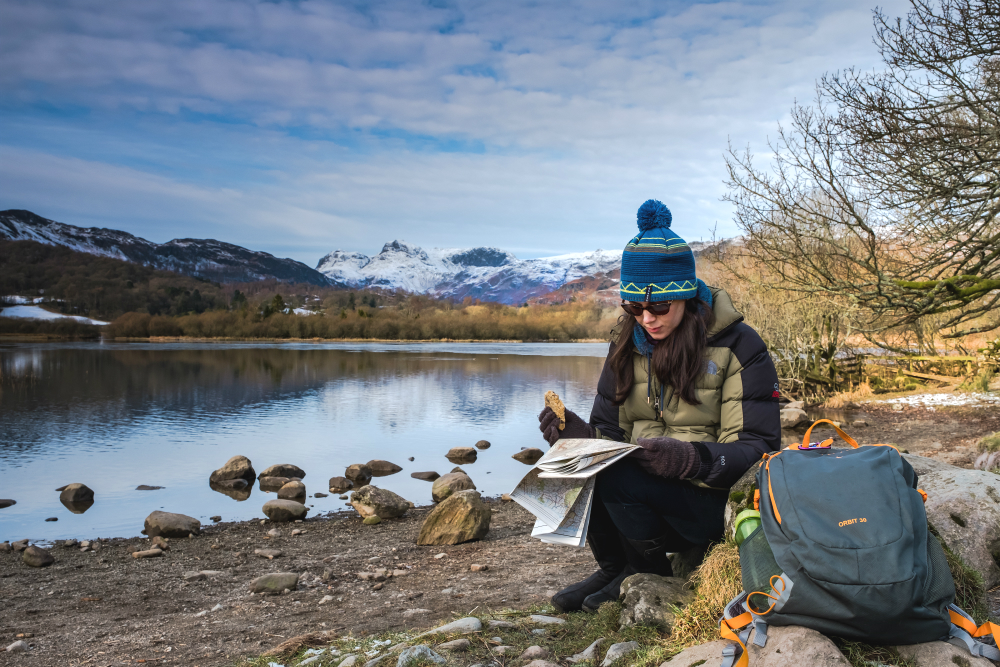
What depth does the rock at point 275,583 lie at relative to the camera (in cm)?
582

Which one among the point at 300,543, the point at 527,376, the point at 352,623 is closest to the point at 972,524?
the point at 352,623

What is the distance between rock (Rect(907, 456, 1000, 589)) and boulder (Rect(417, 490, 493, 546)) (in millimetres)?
4879

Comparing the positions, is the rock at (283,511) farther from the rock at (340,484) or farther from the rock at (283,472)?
the rock at (283,472)

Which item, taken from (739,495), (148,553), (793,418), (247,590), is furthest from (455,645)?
(793,418)

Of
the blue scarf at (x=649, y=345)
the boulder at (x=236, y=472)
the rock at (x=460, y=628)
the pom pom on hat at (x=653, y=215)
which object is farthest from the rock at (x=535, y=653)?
the boulder at (x=236, y=472)

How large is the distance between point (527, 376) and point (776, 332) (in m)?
17.9

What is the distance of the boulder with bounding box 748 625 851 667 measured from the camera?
6.78ft

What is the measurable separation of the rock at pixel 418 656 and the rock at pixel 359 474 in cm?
951

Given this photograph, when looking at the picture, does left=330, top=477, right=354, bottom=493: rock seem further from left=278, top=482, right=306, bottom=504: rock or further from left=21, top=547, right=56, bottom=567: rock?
left=21, top=547, right=56, bottom=567: rock

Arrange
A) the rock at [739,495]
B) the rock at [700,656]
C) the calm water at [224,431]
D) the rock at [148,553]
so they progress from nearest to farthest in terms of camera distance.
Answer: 1. the rock at [700,656]
2. the rock at [739,495]
3. the rock at [148,553]
4. the calm water at [224,431]

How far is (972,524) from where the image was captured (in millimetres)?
3143

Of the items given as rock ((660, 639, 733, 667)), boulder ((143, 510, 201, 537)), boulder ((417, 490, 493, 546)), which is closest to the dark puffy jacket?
rock ((660, 639, 733, 667))

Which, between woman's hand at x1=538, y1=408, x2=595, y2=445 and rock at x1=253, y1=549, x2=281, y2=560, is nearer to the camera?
woman's hand at x1=538, y1=408, x2=595, y2=445

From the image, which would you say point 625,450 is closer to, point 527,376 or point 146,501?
point 146,501
